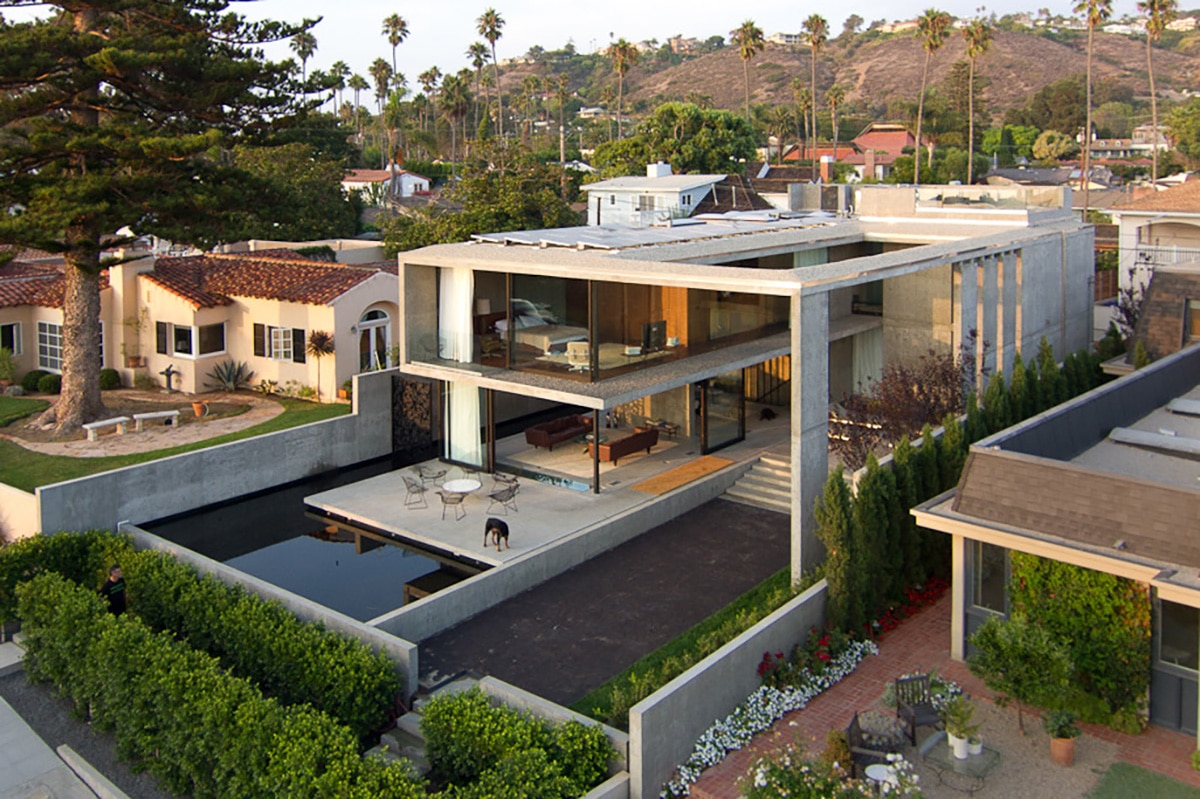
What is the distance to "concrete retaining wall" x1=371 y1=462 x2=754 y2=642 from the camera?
15.7 m

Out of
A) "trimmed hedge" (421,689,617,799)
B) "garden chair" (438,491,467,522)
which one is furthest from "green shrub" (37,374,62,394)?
"trimmed hedge" (421,689,617,799)

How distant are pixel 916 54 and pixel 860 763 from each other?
201m

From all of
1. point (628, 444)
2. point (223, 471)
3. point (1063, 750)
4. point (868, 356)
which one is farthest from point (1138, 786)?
point (223, 471)

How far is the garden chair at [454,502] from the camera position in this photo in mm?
20328

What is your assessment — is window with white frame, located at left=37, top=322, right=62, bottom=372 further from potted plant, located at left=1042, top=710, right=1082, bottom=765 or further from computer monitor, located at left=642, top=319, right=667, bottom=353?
potted plant, located at left=1042, top=710, right=1082, bottom=765

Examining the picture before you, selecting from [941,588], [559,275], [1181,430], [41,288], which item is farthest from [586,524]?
[41,288]

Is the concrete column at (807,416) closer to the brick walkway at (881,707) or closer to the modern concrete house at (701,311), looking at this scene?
the modern concrete house at (701,311)

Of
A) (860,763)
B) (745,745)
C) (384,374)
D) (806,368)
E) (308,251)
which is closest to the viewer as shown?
(860,763)

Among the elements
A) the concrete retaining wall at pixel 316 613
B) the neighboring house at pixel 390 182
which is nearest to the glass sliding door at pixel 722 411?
the concrete retaining wall at pixel 316 613

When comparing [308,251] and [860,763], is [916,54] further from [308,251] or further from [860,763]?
[860,763]

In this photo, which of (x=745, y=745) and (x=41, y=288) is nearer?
(x=745, y=745)

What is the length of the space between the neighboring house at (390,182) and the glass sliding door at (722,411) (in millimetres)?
52150

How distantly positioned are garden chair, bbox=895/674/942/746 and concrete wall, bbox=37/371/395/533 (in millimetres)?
14711

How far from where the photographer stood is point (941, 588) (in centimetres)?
1675
